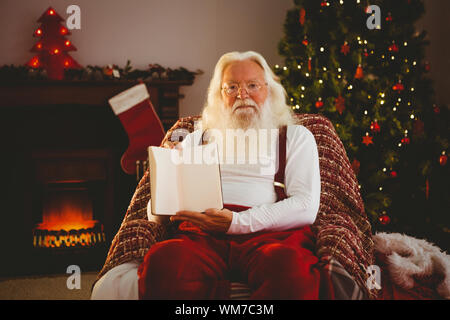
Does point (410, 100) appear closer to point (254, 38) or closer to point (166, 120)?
point (254, 38)

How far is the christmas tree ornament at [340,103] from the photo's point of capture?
2.65 metres

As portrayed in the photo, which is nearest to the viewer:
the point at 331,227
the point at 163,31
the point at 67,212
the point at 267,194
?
the point at 331,227

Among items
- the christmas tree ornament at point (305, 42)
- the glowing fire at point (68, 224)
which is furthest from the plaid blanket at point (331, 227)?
the glowing fire at point (68, 224)

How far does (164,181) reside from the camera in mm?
1191

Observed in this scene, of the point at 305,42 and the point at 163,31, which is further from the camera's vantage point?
the point at 163,31

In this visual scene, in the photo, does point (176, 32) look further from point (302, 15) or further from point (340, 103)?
point (340, 103)

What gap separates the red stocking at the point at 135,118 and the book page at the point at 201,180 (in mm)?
1733

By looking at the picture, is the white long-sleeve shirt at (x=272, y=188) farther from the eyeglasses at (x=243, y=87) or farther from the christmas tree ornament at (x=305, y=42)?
the christmas tree ornament at (x=305, y=42)

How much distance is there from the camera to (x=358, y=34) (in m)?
2.66

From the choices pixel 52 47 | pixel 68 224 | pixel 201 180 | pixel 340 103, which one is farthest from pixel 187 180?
pixel 52 47

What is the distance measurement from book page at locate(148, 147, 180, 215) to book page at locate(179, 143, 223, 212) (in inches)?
0.9

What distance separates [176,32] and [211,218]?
8.09 feet
